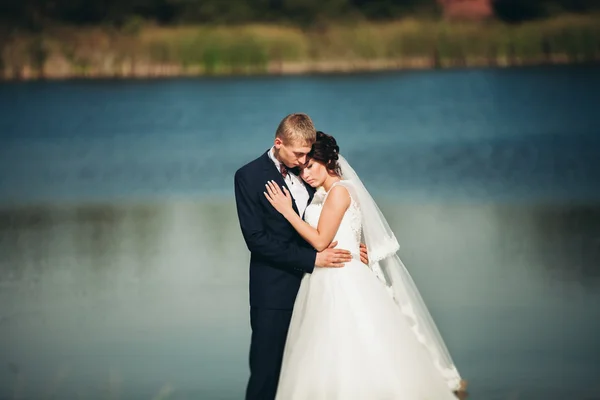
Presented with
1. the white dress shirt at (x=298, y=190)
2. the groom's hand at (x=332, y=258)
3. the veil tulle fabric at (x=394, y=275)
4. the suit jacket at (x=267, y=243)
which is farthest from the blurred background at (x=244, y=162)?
the white dress shirt at (x=298, y=190)

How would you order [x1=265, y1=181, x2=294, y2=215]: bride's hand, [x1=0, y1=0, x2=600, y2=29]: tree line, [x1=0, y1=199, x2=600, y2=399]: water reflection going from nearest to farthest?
[x1=265, y1=181, x2=294, y2=215]: bride's hand → [x1=0, y1=199, x2=600, y2=399]: water reflection → [x1=0, y1=0, x2=600, y2=29]: tree line

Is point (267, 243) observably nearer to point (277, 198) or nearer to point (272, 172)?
point (277, 198)

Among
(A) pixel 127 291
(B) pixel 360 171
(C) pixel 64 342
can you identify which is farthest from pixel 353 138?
(C) pixel 64 342

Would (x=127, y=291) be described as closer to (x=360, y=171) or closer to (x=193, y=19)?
(x=360, y=171)

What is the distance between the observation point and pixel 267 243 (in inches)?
182

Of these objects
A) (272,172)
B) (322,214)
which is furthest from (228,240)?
(272,172)

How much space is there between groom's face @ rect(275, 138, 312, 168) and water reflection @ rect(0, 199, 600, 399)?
3.75 feet

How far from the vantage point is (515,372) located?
5.46 m

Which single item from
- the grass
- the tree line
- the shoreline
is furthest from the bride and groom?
the tree line

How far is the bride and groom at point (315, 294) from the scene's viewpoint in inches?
183

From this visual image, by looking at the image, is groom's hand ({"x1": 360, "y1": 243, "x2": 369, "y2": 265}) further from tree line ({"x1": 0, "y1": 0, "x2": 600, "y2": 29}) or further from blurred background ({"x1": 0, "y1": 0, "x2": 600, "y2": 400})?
tree line ({"x1": 0, "y1": 0, "x2": 600, "y2": 29})

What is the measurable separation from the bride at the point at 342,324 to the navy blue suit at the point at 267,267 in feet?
0.14

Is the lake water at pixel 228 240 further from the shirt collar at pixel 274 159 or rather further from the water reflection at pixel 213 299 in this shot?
the shirt collar at pixel 274 159

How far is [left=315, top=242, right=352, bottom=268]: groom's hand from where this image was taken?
4801 millimetres
